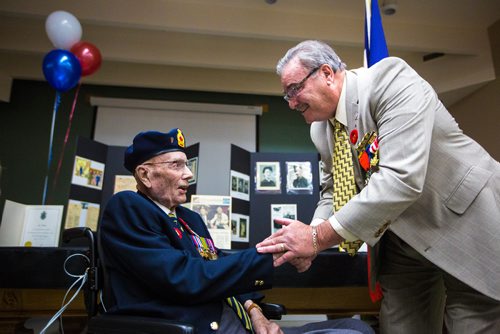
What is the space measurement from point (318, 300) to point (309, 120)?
1.06m

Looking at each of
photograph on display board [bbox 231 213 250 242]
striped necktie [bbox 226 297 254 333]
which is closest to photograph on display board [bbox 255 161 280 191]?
photograph on display board [bbox 231 213 250 242]

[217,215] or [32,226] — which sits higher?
[217,215]

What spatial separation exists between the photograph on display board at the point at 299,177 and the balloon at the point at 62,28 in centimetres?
233

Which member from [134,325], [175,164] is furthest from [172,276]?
[175,164]

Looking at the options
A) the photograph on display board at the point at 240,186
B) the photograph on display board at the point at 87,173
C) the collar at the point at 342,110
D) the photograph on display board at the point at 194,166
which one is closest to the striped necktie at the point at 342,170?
the collar at the point at 342,110

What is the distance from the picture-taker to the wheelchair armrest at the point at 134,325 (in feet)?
3.08

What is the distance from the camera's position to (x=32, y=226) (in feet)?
7.62

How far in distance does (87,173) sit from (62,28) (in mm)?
1578

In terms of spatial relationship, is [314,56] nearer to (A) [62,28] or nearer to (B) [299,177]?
(B) [299,177]

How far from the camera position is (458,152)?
1.21 metres

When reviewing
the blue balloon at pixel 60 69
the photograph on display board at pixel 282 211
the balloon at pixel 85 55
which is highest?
the balloon at pixel 85 55

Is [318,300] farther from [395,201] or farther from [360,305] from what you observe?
[395,201]

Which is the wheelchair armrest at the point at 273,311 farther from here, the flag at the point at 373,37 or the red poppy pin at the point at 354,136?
the flag at the point at 373,37

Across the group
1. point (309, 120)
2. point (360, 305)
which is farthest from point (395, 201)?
point (360, 305)
